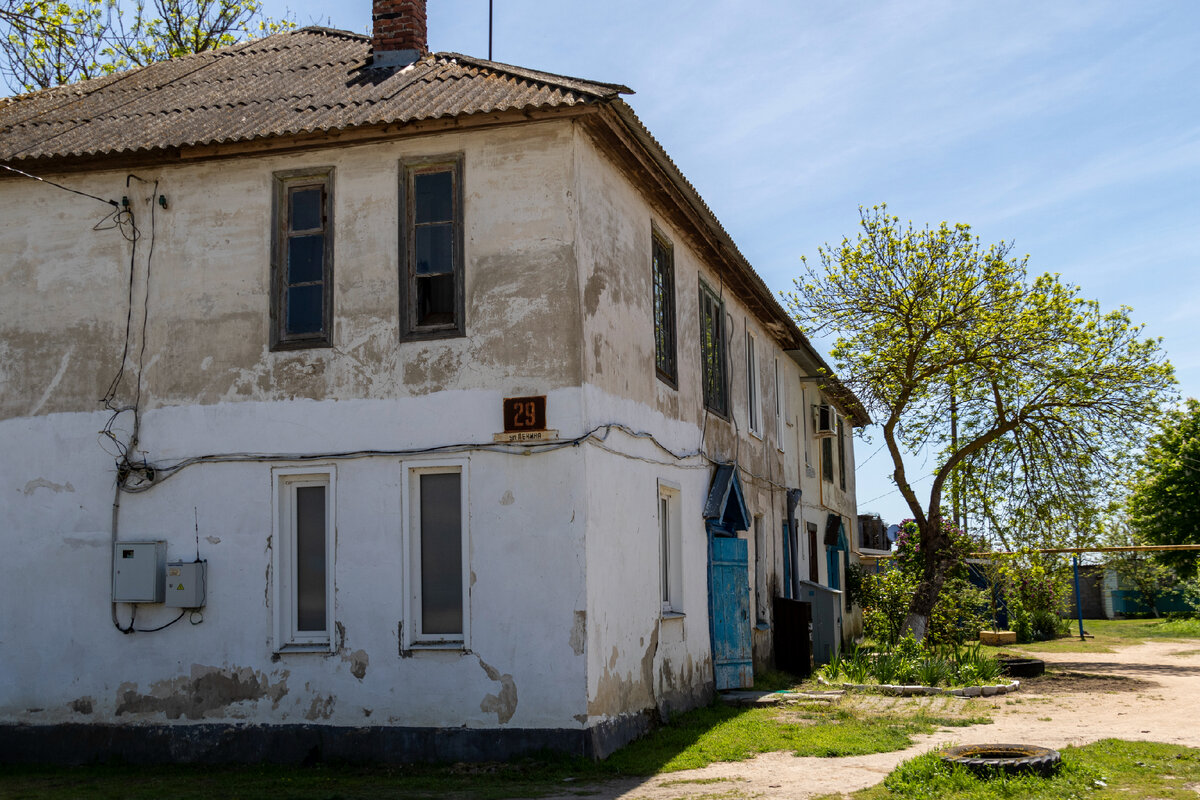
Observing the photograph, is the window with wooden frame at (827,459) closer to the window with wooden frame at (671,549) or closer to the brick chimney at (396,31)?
the window with wooden frame at (671,549)

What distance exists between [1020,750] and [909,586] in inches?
537

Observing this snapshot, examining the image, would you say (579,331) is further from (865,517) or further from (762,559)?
(865,517)

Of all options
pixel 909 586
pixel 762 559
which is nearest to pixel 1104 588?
pixel 909 586

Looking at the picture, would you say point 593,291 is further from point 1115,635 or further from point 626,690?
point 1115,635

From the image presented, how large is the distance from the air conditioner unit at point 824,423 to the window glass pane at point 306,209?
1487cm

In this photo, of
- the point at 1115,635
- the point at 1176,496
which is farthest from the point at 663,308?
the point at 1176,496

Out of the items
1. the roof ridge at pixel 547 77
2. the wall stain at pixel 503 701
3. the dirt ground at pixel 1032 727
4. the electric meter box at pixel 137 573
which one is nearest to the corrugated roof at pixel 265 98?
the roof ridge at pixel 547 77

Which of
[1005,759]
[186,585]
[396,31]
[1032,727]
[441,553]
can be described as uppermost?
[396,31]

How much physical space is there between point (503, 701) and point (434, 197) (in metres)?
4.50

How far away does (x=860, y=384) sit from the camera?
20422 mm

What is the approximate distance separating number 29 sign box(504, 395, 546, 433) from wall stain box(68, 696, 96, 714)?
4.55m

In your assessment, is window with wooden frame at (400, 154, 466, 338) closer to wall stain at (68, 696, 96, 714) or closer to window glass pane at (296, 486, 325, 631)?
window glass pane at (296, 486, 325, 631)

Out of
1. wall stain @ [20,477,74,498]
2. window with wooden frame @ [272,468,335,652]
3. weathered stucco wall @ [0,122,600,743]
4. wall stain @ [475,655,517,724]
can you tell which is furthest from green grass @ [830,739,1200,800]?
wall stain @ [20,477,74,498]

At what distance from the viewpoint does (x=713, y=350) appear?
15.3 m
